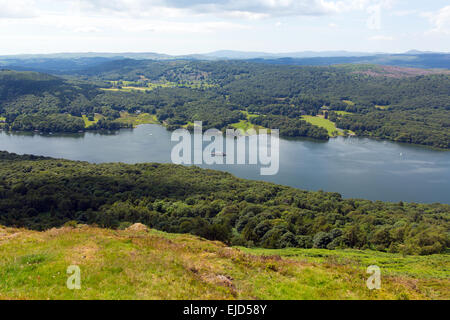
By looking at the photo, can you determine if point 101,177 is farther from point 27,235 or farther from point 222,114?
point 222,114

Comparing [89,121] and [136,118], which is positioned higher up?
[136,118]

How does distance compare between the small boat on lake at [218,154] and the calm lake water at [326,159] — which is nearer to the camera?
the calm lake water at [326,159]

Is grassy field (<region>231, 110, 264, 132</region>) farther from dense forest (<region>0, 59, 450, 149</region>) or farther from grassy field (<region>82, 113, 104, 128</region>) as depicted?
grassy field (<region>82, 113, 104, 128</region>)

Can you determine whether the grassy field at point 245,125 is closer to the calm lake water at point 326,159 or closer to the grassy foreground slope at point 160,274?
the calm lake water at point 326,159

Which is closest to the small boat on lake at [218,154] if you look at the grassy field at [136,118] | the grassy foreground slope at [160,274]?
the grassy field at [136,118]

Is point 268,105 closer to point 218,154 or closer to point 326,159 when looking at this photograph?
point 326,159

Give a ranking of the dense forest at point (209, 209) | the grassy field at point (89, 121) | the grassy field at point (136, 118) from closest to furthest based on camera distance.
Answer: the dense forest at point (209, 209) → the grassy field at point (89, 121) → the grassy field at point (136, 118)

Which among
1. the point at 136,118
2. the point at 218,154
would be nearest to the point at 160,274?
the point at 218,154

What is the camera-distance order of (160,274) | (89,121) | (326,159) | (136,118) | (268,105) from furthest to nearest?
(268,105) < (136,118) < (89,121) < (326,159) < (160,274)
